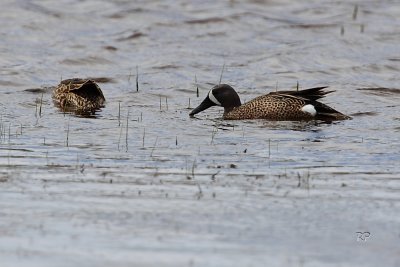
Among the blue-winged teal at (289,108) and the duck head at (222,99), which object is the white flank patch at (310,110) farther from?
the duck head at (222,99)

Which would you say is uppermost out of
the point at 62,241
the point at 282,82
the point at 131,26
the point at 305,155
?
the point at 131,26

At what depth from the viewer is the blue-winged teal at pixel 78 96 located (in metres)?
14.2

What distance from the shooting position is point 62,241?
20.6ft

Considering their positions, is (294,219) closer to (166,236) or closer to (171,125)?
(166,236)

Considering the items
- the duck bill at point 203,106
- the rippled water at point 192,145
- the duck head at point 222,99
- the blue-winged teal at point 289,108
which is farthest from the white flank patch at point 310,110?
the duck bill at point 203,106

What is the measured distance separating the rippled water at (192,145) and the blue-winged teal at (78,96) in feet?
0.72

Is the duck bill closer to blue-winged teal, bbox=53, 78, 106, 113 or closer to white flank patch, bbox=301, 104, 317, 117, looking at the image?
white flank patch, bbox=301, 104, 317, 117

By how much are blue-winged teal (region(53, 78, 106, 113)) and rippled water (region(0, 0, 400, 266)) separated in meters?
0.22

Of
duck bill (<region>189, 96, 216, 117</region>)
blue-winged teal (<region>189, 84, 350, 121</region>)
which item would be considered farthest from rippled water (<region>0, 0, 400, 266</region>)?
blue-winged teal (<region>189, 84, 350, 121</region>)

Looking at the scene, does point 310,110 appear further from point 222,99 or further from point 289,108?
point 222,99

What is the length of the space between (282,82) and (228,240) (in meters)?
10.9

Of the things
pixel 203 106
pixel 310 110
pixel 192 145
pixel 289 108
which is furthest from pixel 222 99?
pixel 192 145

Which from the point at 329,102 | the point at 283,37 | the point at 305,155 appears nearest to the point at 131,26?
the point at 283,37

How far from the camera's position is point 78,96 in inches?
563
